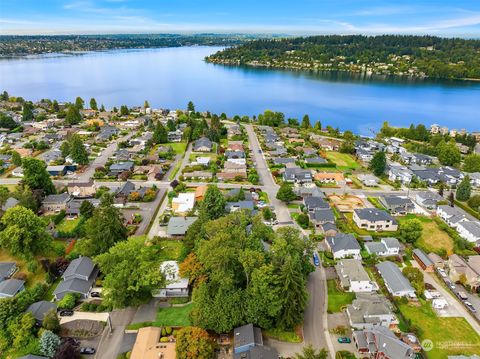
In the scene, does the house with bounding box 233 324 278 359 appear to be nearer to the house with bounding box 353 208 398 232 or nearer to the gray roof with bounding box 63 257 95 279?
the gray roof with bounding box 63 257 95 279

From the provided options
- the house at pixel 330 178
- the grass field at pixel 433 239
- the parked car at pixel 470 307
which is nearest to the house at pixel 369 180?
the house at pixel 330 178

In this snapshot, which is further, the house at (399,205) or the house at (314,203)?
the house at (399,205)

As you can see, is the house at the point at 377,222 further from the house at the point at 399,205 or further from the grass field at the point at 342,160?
the grass field at the point at 342,160

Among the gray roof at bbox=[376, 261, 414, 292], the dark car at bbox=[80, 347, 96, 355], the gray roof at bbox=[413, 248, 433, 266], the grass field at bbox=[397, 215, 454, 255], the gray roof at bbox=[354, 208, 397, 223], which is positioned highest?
the gray roof at bbox=[354, 208, 397, 223]

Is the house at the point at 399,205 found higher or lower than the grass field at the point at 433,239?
higher

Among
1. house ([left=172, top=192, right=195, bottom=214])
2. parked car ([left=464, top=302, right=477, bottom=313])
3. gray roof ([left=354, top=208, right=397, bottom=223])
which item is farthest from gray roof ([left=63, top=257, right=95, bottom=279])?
parked car ([left=464, top=302, right=477, bottom=313])

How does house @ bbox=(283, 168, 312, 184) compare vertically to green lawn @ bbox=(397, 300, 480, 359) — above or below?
above
